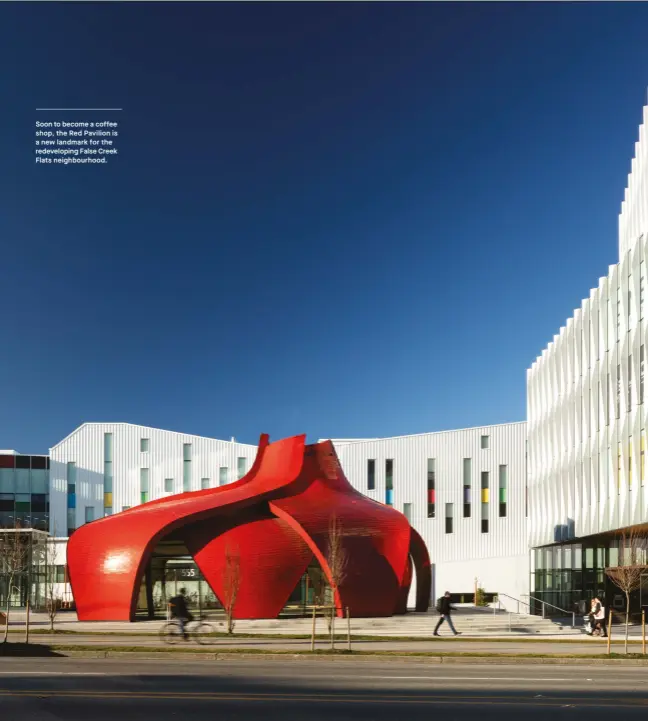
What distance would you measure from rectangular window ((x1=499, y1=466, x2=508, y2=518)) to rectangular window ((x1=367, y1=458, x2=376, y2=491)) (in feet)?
26.8

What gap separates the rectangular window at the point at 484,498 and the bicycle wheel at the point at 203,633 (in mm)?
33445

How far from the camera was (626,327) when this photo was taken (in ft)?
134

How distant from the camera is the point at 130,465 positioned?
8194 cm

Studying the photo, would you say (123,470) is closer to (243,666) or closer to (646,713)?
(243,666)

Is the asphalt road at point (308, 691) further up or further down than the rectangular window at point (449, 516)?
further down

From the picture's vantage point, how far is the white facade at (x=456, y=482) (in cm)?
6625

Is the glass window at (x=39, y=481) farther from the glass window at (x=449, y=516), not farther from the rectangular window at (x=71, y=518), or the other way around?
the glass window at (x=449, y=516)

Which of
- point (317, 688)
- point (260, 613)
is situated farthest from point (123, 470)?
point (317, 688)

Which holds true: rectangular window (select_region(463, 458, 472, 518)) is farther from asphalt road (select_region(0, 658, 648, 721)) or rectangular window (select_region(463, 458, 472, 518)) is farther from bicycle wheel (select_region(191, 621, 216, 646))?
asphalt road (select_region(0, 658, 648, 721))

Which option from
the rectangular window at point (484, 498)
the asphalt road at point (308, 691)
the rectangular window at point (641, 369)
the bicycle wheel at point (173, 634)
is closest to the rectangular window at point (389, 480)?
the rectangular window at point (484, 498)

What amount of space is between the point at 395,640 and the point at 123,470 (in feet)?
175

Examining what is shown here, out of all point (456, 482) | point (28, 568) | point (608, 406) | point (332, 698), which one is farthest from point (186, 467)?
point (332, 698)

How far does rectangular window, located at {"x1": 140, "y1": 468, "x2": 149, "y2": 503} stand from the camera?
81.5m

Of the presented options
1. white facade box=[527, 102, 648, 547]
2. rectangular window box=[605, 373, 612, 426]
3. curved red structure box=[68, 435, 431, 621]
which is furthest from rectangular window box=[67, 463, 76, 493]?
rectangular window box=[605, 373, 612, 426]
